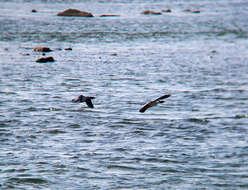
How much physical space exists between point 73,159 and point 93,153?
498 millimetres

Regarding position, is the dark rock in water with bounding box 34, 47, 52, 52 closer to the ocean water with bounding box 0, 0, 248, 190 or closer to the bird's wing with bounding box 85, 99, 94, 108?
the ocean water with bounding box 0, 0, 248, 190

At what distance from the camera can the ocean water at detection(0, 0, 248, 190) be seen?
844 cm

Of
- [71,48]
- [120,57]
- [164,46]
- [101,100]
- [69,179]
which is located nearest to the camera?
[69,179]

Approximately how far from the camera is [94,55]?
987 inches

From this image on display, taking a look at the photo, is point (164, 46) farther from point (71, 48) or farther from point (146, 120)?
point (146, 120)

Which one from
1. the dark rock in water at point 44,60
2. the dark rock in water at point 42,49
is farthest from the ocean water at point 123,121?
the dark rock in water at point 42,49

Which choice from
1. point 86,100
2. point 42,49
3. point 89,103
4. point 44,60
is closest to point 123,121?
point 89,103

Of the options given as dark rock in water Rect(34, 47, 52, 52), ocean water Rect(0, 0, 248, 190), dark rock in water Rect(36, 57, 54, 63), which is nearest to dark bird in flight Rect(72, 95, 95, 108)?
ocean water Rect(0, 0, 248, 190)

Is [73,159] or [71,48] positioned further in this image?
[71,48]

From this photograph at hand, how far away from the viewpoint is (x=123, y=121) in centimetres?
1227

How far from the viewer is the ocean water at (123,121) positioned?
844 cm

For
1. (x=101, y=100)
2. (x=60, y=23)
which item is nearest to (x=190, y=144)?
(x=101, y=100)

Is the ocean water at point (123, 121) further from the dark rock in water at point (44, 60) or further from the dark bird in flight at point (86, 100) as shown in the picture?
the dark rock in water at point (44, 60)

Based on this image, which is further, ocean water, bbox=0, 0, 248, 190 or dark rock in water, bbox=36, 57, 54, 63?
dark rock in water, bbox=36, 57, 54, 63
